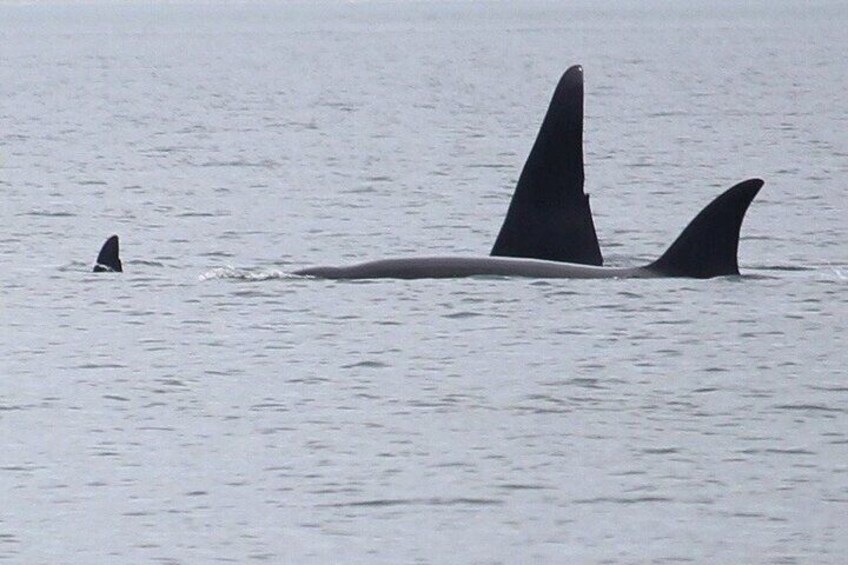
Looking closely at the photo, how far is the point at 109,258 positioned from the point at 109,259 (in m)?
0.02

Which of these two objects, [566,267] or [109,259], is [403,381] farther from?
[109,259]

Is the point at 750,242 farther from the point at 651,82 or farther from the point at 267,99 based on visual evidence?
the point at 651,82

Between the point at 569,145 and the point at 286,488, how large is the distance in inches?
420

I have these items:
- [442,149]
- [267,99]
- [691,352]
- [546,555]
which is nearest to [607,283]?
[691,352]

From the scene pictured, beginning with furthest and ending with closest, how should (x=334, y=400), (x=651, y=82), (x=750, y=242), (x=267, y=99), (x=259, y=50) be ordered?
1. (x=259, y=50)
2. (x=651, y=82)
3. (x=267, y=99)
4. (x=750, y=242)
5. (x=334, y=400)

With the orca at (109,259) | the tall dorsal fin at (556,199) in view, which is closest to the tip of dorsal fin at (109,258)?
the orca at (109,259)

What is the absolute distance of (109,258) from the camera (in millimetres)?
26000

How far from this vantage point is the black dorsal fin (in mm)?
22719

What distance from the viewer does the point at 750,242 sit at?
2953 cm

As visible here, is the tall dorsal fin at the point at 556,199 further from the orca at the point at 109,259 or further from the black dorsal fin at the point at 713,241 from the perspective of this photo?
the orca at the point at 109,259

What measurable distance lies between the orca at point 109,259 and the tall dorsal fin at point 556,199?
3521mm

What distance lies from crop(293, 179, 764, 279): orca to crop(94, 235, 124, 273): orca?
2.17 meters

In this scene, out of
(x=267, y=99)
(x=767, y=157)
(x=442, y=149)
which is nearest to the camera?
(x=767, y=157)

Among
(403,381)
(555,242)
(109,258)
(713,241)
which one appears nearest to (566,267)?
(555,242)
